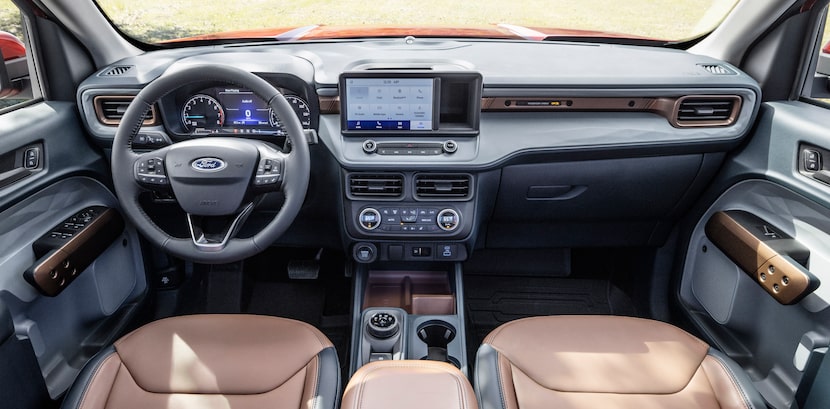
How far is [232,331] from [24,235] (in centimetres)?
73

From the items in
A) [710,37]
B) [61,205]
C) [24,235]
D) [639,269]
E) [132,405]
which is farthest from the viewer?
[639,269]

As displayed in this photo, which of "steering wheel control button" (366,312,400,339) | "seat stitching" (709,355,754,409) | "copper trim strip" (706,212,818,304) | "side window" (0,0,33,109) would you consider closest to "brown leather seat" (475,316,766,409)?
"seat stitching" (709,355,754,409)

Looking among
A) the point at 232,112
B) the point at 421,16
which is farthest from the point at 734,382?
the point at 421,16

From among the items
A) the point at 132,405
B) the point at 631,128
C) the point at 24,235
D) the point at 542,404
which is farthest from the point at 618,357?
the point at 24,235

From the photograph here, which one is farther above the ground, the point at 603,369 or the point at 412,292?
the point at 603,369

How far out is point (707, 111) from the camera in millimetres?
2082

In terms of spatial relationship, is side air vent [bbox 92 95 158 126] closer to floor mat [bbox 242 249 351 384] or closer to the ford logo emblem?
the ford logo emblem

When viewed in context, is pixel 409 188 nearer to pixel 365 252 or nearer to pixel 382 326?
pixel 365 252

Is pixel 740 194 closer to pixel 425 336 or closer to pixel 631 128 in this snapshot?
pixel 631 128

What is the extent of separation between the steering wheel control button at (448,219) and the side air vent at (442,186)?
0.06 m

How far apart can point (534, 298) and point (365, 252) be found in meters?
1.01

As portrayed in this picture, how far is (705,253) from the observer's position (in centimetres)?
225

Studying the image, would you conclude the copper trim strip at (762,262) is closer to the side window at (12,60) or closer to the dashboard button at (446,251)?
the dashboard button at (446,251)

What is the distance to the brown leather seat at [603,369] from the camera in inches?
57.4
